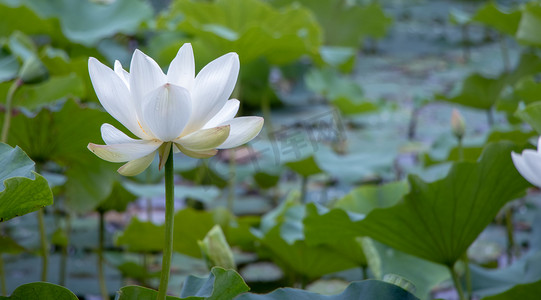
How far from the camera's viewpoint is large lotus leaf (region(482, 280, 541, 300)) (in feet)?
2.72

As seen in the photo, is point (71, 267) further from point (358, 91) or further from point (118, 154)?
point (358, 91)

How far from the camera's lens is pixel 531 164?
23.1 inches

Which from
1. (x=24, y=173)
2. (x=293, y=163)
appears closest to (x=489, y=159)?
(x=24, y=173)

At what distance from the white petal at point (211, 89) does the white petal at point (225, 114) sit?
0.03 meters

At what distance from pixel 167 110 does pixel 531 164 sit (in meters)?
0.35

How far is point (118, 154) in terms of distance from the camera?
552 millimetres

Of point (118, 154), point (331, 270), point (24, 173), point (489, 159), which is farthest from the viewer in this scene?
point (331, 270)

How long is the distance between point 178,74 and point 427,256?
0.56 m

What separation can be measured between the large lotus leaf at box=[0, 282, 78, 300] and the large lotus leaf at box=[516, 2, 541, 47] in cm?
129

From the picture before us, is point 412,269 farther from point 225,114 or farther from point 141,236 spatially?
point 225,114

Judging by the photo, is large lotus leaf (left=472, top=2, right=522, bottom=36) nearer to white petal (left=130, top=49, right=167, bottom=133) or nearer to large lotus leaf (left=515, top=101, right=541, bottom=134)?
large lotus leaf (left=515, top=101, right=541, bottom=134)

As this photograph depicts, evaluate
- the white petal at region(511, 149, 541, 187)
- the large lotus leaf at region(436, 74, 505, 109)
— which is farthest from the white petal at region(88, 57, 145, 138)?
the large lotus leaf at region(436, 74, 505, 109)

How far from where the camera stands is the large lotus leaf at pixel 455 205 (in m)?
0.88

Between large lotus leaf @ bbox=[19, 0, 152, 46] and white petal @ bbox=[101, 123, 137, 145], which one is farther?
large lotus leaf @ bbox=[19, 0, 152, 46]
